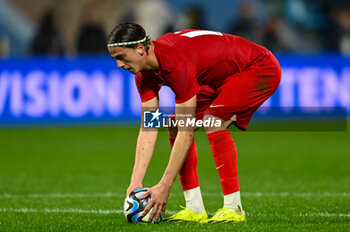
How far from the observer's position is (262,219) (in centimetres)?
581

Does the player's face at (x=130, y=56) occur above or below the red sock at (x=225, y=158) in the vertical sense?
above

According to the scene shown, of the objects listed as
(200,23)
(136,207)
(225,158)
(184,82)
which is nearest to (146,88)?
(184,82)

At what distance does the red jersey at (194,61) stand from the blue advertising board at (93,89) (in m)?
8.73

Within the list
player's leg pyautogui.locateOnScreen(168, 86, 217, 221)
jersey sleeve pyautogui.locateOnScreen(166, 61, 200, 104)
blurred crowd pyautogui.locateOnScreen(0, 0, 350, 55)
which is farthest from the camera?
blurred crowd pyautogui.locateOnScreen(0, 0, 350, 55)

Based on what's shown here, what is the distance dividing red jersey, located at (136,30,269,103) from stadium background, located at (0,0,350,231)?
1144mm

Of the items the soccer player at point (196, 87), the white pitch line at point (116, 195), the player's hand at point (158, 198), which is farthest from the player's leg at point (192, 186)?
the white pitch line at point (116, 195)

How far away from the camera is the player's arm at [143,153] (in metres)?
5.73

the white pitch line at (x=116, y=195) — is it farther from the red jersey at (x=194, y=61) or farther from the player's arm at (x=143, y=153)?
the red jersey at (x=194, y=61)

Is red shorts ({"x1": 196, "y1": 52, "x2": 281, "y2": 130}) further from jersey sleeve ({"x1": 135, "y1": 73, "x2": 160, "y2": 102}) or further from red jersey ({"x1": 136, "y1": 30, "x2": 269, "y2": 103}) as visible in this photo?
jersey sleeve ({"x1": 135, "y1": 73, "x2": 160, "y2": 102})

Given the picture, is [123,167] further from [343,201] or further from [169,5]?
[169,5]

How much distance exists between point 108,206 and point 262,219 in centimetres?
166

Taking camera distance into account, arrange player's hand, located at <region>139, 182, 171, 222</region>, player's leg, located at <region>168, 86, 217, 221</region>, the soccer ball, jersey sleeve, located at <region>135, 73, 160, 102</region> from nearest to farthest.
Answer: player's hand, located at <region>139, 182, 171, 222</region>, the soccer ball, jersey sleeve, located at <region>135, 73, 160, 102</region>, player's leg, located at <region>168, 86, 217, 221</region>

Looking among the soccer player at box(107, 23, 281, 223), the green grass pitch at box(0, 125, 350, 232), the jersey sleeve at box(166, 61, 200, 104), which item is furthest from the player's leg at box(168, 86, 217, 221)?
the jersey sleeve at box(166, 61, 200, 104)

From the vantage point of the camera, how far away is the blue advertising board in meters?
14.5
